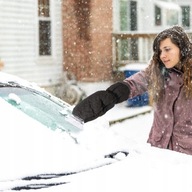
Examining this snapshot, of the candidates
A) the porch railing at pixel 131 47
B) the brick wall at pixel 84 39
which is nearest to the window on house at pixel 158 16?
the porch railing at pixel 131 47

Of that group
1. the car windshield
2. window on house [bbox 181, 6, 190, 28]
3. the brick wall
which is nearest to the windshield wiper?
the car windshield

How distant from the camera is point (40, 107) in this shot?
320 cm

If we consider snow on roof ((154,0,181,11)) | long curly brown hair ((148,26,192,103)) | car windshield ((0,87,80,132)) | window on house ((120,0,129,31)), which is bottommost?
car windshield ((0,87,80,132))

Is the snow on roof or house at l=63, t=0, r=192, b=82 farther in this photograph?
the snow on roof

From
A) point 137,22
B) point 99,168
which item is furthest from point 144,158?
point 137,22

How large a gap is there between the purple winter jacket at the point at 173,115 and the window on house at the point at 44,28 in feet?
29.5

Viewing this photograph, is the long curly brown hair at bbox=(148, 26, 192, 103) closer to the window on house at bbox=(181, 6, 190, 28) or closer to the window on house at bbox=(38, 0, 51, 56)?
the window on house at bbox=(38, 0, 51, 56)

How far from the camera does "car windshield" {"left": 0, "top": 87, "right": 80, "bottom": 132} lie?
2.94 meters

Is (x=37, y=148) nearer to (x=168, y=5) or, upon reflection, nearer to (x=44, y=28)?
(x=44, y=28)

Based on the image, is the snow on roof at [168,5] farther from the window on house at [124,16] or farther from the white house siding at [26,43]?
the white house siding at [26,43]

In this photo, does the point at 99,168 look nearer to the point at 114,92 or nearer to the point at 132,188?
the point at 132,188

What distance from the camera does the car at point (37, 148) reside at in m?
2.38

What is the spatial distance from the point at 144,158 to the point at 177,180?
32 centimetres

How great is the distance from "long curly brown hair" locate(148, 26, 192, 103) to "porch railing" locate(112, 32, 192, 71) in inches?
404
